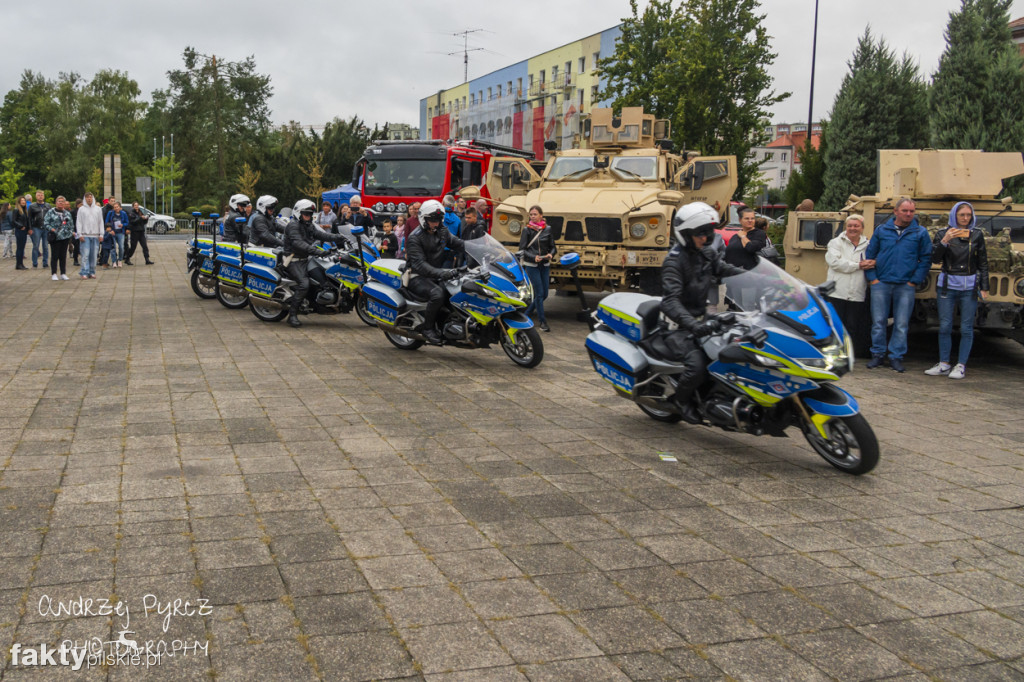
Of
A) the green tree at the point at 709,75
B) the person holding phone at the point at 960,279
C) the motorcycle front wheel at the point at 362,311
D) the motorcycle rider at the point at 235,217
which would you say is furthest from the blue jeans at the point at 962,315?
the green tree at the point at 709,75

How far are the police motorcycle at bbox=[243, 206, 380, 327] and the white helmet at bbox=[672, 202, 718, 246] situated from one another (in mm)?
6652

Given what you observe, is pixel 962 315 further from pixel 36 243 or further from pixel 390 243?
pixel 36 243

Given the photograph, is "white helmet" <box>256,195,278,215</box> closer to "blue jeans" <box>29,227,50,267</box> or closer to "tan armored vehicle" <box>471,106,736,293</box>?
"tan armored vehicle" <box>471,106,736,293</box>

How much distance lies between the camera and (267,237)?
14.0 m

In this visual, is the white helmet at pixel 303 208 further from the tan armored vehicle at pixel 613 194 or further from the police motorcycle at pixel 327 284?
the tan armored vehicle at pixel 613 194

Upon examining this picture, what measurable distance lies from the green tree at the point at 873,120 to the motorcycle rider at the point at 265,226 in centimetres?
1745

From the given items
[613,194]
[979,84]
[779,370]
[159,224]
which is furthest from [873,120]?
[159,224]

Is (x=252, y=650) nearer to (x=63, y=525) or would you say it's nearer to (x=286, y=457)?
(x=63, y=525)

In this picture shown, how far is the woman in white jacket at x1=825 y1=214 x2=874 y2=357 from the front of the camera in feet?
35.8

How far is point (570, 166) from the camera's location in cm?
1589

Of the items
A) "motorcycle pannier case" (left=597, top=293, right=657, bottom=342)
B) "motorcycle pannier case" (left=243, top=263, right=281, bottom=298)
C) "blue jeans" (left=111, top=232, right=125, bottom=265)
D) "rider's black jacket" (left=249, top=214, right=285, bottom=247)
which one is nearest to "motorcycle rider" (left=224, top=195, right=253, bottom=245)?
"rider's black jacket" (left=249, top=214, right=285, bottom=247)

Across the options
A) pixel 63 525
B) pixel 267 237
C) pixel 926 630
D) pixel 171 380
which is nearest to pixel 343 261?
pixel 267 237

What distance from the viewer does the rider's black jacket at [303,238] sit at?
42.4 ft

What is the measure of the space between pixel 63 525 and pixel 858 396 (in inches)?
275
